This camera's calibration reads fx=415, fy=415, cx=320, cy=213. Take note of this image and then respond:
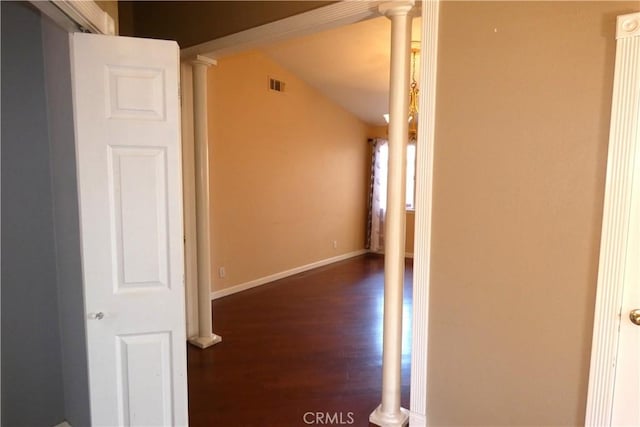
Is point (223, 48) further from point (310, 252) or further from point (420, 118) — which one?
point (310, 252)

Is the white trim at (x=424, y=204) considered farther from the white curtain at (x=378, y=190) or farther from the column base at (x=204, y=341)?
the white curtain at (x=378, y=190)

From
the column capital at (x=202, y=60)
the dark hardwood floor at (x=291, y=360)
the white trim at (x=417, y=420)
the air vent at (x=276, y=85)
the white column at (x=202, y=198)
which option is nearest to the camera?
the white trim at (x=417, y=420)

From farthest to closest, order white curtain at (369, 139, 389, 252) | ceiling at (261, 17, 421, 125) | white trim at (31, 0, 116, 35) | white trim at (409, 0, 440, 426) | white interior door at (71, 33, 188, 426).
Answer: white curtain at (369, 139, 389, 252) → ceiling at (261, 17, 421, 125) → white trim at (409, 0, 440, 426) → white interior door at (71, 33, 188, 426) → white trim at (31, 0, 116, 35)

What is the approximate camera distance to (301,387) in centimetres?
283

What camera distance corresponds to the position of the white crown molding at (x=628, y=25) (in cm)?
157

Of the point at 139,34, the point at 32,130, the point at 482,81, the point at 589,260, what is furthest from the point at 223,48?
the point at 589,260

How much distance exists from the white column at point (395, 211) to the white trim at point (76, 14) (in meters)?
1.34

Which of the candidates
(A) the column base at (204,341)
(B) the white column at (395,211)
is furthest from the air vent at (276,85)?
(B) the white column at (395,211)

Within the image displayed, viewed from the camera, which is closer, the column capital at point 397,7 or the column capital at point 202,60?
the column capital at point 397,7

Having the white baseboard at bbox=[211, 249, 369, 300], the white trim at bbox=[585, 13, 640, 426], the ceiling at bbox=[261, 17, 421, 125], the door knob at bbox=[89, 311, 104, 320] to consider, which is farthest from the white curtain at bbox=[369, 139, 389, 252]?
the door knob at bbox=[89, 311, 104, 320]

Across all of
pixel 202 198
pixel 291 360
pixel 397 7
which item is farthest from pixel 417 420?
pixel 202 198

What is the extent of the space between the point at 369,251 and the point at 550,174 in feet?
19.1

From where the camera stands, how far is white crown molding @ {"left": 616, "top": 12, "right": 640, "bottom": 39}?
5.15 ft

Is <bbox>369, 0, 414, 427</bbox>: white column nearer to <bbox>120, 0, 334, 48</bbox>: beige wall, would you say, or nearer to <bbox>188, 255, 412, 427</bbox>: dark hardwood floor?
<bbox>188, 255, 412, 427</bbox>: dark hardwood floor
